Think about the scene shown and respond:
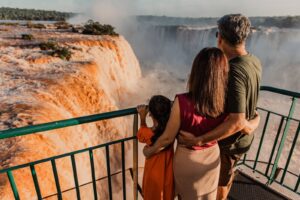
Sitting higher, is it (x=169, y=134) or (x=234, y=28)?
(x=234, y=28)

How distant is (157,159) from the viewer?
1.86 meters

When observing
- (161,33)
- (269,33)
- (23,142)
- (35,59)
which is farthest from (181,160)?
(161,33)

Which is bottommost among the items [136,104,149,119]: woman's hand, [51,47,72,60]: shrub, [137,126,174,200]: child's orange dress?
[51,47,72,60]: shrub

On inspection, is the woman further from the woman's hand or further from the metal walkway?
the metal walkway

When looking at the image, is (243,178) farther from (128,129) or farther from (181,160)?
(128,129)

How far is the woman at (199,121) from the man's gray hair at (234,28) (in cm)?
37

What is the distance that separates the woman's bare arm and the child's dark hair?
71 millimetres

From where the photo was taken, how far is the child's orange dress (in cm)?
185

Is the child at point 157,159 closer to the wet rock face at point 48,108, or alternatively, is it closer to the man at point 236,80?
the man at point 236,80

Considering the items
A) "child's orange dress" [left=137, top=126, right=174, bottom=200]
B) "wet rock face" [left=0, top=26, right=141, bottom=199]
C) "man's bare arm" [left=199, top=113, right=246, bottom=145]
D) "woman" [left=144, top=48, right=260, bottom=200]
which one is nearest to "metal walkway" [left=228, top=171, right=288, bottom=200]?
"woman" [left=144, top=48, right=260, bottom=200]

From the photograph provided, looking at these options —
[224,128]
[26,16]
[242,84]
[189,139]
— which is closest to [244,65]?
[242,84]

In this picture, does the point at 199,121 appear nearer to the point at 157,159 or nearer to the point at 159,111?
the point at 159,111

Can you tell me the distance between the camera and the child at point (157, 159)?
180cm

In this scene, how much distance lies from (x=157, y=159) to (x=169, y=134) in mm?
307
